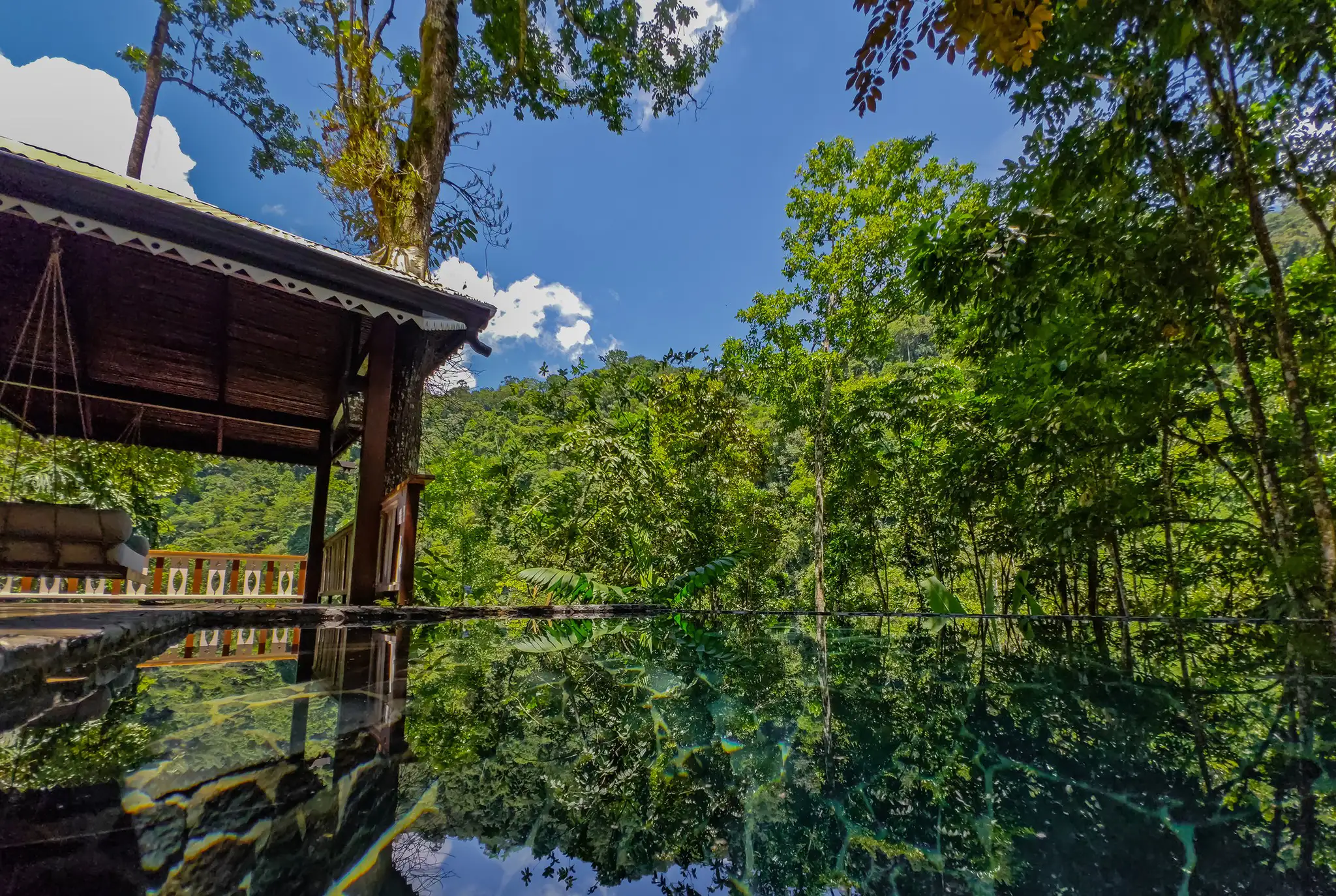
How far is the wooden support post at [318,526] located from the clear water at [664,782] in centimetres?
433

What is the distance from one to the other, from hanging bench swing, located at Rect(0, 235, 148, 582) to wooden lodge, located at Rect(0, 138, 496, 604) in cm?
9

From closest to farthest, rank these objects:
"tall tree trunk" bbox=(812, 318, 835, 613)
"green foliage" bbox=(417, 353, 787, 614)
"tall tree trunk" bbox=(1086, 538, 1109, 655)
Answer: "tall tree trunk" bbox=(1086, 538, 1109, 655), "green foliage" bbox=(417, 353, 787, 614), "tall tree trunk" bbox=(812, 318, 835, 613)

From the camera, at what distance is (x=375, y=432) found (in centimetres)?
383

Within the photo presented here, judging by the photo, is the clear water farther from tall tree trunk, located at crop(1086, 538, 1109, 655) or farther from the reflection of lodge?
tall tree trunk, located at crop(1086, 538, 1109, 655)

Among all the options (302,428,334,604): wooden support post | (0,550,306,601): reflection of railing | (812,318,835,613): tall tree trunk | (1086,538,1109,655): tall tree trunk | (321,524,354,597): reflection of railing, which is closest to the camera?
(1086,538,1109,655): tall tree trunk

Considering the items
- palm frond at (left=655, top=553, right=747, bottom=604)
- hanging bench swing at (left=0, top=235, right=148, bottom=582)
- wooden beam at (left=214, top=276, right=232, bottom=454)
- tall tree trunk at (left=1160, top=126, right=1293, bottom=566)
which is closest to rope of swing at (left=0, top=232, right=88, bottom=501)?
hanging bench swing at (left=0, top=235, right=148, bottom=582)

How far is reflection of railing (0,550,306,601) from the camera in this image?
326 inches

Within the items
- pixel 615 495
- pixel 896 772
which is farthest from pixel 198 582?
pixel 896 772

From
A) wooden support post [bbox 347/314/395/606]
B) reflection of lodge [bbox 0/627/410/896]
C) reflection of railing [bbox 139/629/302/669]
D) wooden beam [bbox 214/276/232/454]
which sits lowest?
reflection of railing [bbox 139/629/302/669]

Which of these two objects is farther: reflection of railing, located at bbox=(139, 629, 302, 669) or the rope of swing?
the rope of swing

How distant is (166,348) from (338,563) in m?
3.08

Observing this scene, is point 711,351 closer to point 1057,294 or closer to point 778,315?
point 778,315

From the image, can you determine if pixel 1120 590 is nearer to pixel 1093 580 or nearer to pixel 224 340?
pixel 1093 580

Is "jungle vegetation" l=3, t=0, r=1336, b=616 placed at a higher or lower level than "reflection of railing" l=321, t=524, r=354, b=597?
higher
